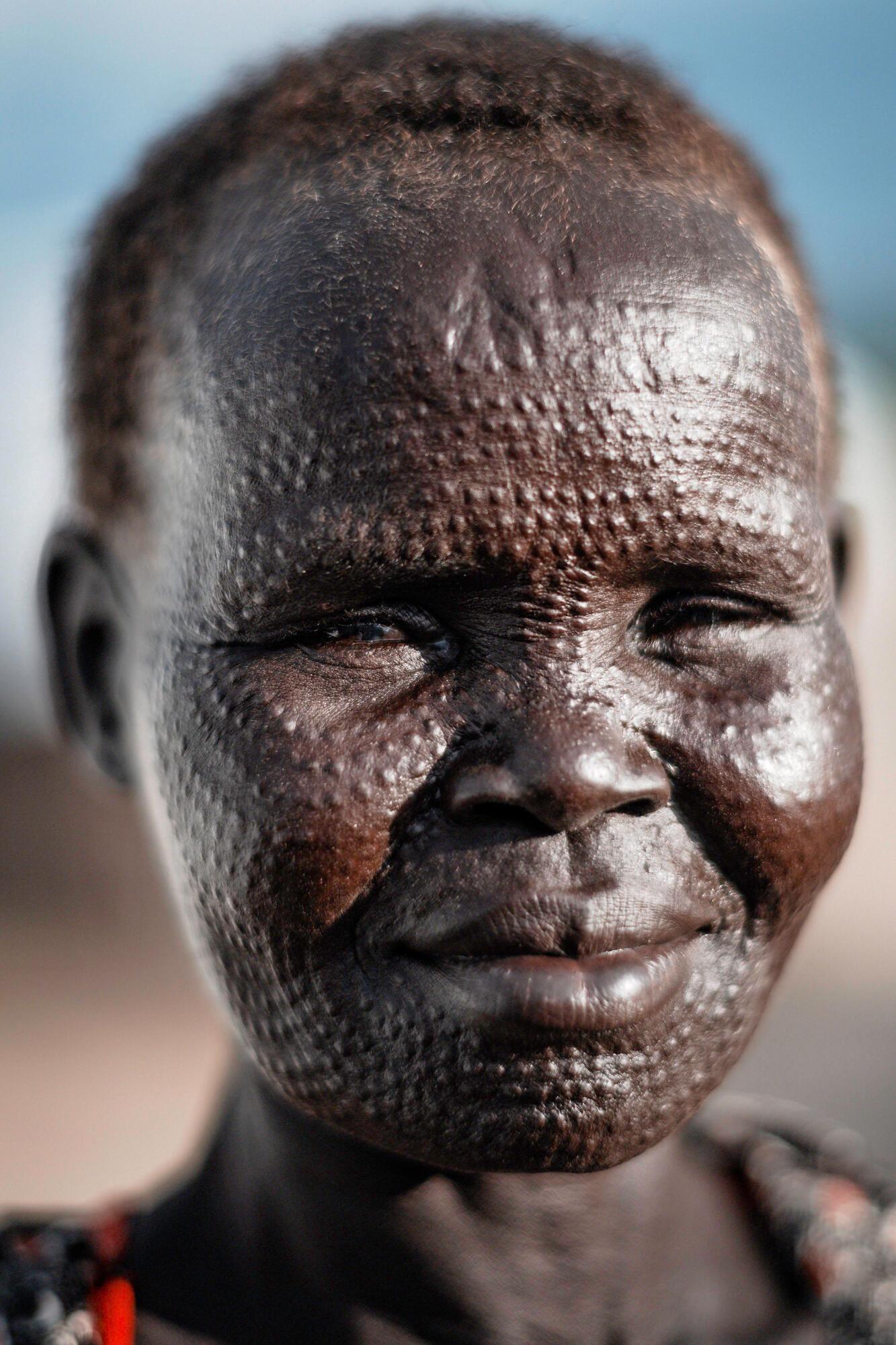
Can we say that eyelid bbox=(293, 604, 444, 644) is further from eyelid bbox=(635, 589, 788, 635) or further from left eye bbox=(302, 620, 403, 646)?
eyelid bbox=(635, 589, 788, 635)

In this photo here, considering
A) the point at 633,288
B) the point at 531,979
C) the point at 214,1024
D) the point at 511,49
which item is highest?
the point at 511,49

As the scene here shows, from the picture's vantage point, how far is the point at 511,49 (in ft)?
4.87

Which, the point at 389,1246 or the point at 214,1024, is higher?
the point at 389,1246

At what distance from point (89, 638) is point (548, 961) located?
84 centimetres

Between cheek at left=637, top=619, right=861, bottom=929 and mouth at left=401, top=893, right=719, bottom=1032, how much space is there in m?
0.12

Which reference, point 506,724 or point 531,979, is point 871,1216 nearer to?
point 531,979

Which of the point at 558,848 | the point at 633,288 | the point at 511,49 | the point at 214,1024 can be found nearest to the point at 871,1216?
the point at 558,848

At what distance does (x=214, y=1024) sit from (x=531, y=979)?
4.92m

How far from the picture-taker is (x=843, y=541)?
1712 millimetres

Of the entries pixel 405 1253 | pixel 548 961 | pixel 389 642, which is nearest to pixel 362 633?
pixel 389 642

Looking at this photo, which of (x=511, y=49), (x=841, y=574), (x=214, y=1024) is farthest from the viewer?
(x=214, y=1024)

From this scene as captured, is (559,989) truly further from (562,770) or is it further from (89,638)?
(89,638)

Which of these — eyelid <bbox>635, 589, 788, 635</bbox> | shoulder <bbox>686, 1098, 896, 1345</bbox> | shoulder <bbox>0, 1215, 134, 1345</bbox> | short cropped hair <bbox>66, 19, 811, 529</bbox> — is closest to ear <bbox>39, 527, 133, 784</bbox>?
short cropped hair <bbox>66, 19, 811, 529</bbox>

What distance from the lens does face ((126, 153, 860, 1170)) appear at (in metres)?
1.17
